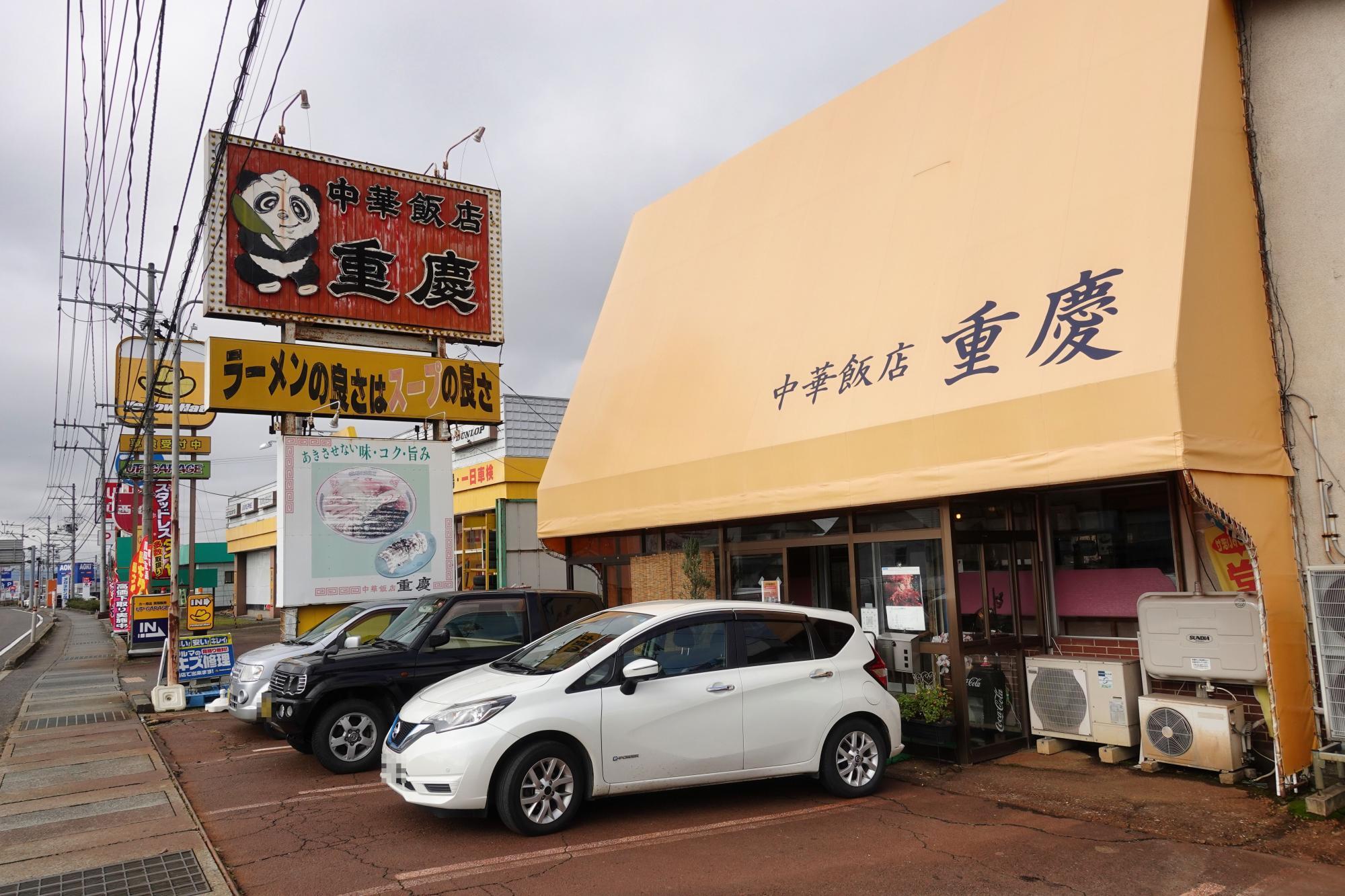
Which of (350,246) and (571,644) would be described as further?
(350,246)

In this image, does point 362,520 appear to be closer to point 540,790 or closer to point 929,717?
point 540,790

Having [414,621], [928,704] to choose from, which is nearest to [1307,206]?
[928,704]

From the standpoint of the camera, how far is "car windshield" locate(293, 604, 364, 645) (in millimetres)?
12102

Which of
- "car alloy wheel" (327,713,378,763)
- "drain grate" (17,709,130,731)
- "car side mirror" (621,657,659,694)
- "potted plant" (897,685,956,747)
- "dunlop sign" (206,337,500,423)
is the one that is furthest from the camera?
"dunlop sign" (206,337,500,423)

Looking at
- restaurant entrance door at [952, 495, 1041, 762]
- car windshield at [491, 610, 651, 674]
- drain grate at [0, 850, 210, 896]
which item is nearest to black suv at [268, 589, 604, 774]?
car windshield at [491, 610, 651, 674]

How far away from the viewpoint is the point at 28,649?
29.9 meters

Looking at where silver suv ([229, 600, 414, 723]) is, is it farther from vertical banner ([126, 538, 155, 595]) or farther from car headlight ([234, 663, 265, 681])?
vertical banner ([126, 538, 155, 595])

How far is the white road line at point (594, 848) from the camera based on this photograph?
6.04 metres

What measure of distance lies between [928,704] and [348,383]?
40.5 ft

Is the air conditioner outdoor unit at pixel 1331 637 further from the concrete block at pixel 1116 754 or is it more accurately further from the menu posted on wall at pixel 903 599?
the menu posted on wall at pixel 903 599

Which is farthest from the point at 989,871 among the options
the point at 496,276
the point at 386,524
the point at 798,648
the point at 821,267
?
the point at 496,276

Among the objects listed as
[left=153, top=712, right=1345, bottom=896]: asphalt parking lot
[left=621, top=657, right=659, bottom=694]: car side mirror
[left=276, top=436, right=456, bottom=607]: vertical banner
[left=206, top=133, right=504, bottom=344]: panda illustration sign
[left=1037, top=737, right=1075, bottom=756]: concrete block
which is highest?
[left=206, top=133, right=504, bottom=344]: panda illustration sign

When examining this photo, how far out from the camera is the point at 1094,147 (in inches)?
328

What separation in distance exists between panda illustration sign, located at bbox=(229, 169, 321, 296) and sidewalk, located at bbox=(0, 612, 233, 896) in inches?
304
